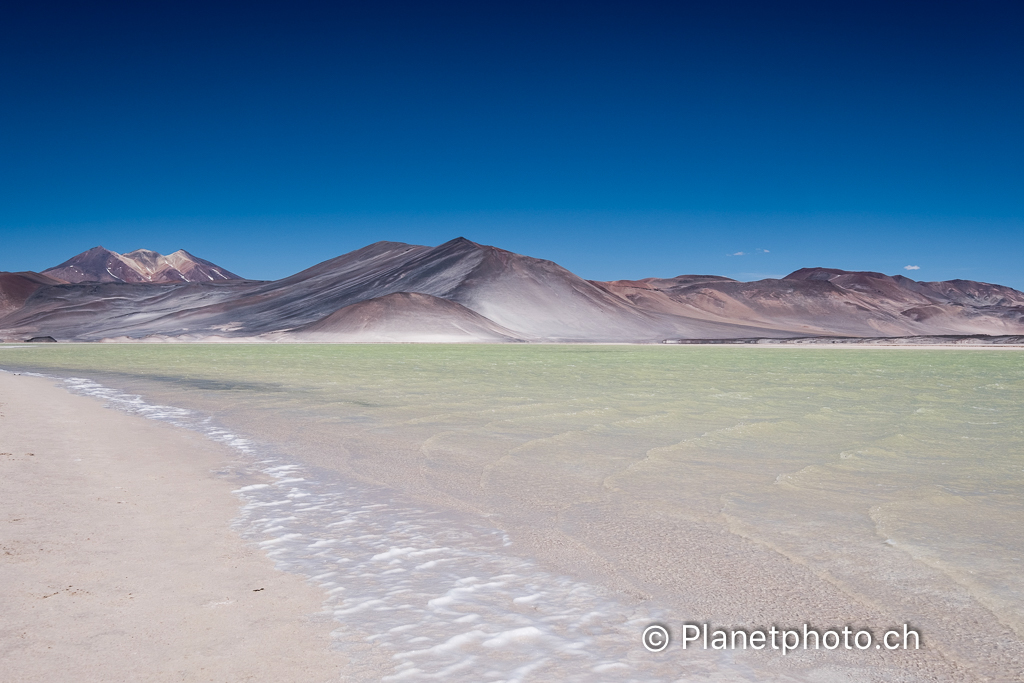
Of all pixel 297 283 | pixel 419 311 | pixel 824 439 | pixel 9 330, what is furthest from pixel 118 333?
pixel 824 439

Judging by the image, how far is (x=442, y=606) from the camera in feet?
12.2

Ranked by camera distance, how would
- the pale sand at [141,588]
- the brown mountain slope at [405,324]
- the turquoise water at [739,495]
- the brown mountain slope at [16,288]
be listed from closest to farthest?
the pale sand at [141,588] < the turquoise water at [739,495] < the brown mountain slope at [405,324] < the brown mountain slope at [16,288]

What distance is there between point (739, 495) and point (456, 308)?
97448mm

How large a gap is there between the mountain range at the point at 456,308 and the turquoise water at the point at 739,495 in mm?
78960

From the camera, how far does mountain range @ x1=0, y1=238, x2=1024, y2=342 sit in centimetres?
9969

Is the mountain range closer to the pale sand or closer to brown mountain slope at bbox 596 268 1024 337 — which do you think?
brown mountain slope at bbox 596 268 1024 337

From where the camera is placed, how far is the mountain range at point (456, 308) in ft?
327

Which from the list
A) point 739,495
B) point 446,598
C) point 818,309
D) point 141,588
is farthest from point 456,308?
point 446,598

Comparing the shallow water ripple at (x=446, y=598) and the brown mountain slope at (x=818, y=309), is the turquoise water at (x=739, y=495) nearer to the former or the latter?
the shallow water ripple at (x=446, y=598)

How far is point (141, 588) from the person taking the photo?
388 centimetres

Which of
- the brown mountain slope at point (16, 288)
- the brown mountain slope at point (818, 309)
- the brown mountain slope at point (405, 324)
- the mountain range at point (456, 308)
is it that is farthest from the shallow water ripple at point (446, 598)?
the brown mountain slope at point (16, 288)

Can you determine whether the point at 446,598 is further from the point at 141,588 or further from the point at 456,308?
the point at 456,308

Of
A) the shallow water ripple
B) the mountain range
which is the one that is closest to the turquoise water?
the shallow water ripple

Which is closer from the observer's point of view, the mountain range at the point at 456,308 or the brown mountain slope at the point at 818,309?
the mountain range at the point at 456,308
